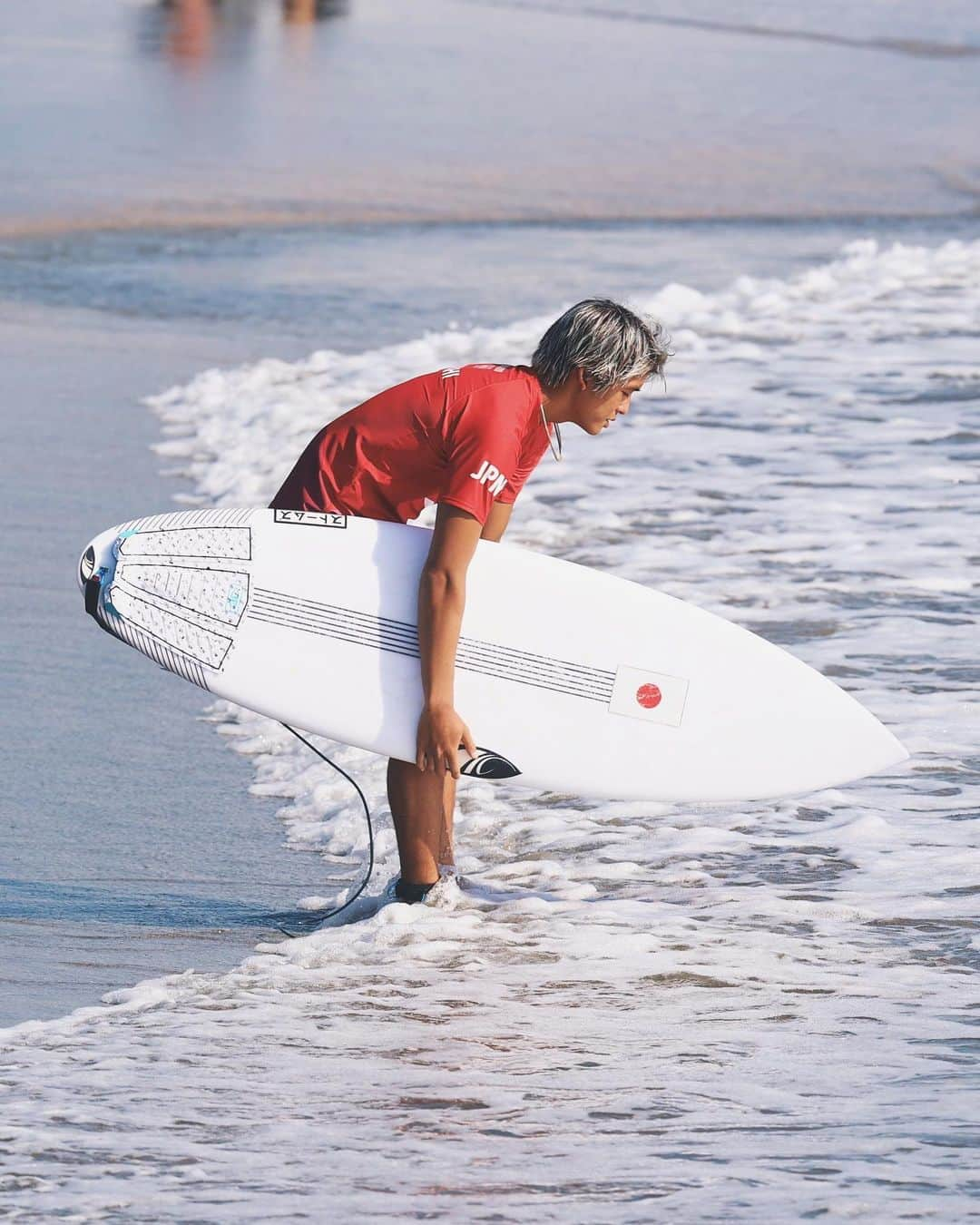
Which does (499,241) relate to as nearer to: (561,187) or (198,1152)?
(561,187)

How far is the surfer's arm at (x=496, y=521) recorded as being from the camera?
12.4ft

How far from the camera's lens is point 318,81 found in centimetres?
2005

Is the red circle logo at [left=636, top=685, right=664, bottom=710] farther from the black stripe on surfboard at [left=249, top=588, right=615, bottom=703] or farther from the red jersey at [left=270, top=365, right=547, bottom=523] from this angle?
the red jersey at [left=270, top=365, right=547, bottom=523]

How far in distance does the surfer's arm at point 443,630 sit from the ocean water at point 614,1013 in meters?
0.42

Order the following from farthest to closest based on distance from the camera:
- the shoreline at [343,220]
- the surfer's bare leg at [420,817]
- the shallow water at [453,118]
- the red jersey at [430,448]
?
the shallow water at [453,118]
the shoreline at [343,220]
the surfer's bare leg at [420,817]
the red jersey at [430,448]

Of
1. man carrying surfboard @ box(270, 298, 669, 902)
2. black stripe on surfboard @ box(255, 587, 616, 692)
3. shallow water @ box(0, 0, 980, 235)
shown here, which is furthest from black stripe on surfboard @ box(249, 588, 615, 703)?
shallow water @ box(0, 0, 980, 235)

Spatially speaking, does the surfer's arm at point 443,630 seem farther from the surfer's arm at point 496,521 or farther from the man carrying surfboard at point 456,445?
the surfer's arm at point 496,521

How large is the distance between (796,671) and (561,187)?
10.9 metres

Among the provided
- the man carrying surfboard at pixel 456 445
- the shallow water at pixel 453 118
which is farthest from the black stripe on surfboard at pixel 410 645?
the shallow water at pixel 453 118

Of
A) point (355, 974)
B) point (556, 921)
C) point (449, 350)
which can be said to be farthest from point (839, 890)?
point (449, 350)

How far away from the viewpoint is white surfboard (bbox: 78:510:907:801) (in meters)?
3.78

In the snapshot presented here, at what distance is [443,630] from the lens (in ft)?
11.4

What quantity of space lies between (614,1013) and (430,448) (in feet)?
3.69

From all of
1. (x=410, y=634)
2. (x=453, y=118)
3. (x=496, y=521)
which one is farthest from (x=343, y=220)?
(x=410, y=634)
